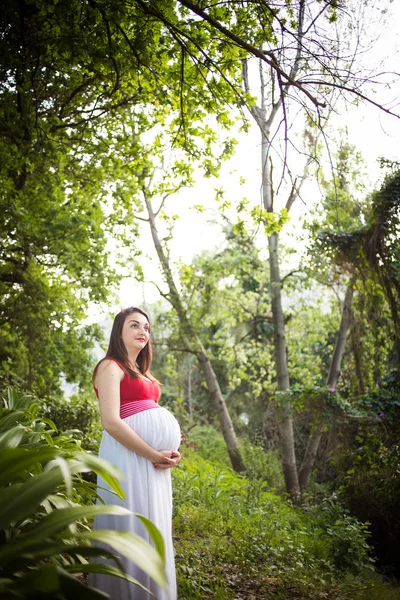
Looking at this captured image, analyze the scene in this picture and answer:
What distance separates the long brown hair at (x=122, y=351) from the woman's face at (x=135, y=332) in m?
0.02

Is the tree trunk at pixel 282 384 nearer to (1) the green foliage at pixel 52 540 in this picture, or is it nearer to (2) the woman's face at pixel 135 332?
(2) the woman's face at pixel 135 332

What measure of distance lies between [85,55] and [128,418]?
8.46ft

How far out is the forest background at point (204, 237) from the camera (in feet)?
9.45

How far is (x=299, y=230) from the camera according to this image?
9.07 m

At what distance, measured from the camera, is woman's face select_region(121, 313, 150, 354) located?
279 centimetres

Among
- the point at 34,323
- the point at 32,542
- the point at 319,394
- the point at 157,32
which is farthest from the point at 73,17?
the point at 319,394

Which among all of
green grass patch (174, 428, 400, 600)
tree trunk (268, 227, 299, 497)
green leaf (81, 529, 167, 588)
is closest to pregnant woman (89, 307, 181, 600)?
green leaf (81, 529, 167, 588)

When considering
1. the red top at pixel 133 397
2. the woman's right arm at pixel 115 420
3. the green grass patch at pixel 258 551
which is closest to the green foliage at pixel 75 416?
the green grass patch at pixel 258 551

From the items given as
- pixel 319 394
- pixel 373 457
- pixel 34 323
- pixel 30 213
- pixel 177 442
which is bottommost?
pixel 373 457

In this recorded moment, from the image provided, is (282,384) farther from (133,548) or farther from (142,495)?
(133,548)

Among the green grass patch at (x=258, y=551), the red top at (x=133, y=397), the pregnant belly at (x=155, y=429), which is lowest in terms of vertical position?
the green grass patch at (x=258, y=551)

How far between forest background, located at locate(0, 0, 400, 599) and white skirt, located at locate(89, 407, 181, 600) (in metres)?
0.19

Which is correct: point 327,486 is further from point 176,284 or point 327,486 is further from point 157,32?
point 157,32

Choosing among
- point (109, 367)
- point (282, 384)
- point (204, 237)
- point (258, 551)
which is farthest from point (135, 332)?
point (204, 237)
